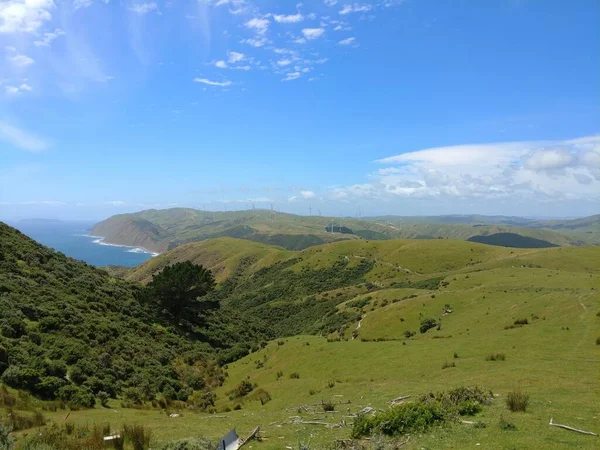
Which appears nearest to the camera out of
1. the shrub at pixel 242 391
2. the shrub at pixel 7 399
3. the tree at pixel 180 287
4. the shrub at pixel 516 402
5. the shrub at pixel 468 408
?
the shrub at pixel 516 402

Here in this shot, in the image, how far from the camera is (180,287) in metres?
47.9

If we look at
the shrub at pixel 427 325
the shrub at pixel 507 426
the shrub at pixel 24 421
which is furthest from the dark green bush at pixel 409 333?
the shrub at pixel 24 421

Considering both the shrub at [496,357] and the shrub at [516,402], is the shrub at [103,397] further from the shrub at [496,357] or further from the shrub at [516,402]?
the shrub at [496,357]

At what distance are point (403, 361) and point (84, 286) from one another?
33691mm

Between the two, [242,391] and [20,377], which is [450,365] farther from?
[20,377]

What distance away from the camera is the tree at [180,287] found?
4662 centimetres

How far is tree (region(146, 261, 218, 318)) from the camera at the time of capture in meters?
46.6

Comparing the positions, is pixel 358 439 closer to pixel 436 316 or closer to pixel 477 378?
pixel 477 378

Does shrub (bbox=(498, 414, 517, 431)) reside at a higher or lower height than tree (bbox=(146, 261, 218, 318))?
higher

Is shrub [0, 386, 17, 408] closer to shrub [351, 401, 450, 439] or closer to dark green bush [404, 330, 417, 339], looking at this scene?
shrub [351, 401, 450, 439]

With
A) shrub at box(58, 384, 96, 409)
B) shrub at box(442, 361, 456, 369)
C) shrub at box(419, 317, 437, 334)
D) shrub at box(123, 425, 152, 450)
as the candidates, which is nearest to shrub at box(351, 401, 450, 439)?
shrub at box(123, 425, 152, 450)

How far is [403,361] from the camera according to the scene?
2233 cm

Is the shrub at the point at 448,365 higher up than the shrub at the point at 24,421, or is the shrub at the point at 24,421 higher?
the shrub at the point at 24,421

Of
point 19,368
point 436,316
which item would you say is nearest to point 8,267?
point 19,368
